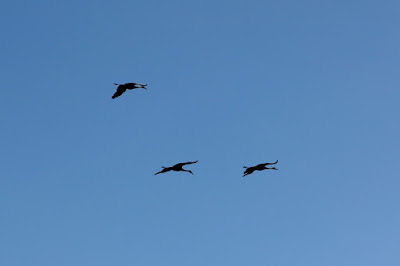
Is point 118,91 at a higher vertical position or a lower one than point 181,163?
higher

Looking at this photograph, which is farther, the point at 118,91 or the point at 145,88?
the point at 118,91

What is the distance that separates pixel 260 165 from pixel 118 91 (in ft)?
53.8

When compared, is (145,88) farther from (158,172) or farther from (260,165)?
(260,165)

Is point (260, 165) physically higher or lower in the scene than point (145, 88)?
lower

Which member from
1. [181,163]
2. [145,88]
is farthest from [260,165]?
[145,88]

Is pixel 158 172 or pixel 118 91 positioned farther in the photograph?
pixel 118 91

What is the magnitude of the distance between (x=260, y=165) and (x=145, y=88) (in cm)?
1355

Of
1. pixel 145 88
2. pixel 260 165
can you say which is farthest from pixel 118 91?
pixel 260 165

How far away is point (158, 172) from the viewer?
43.6m

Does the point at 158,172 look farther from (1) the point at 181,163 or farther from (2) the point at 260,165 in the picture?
(2) the point at 260,165

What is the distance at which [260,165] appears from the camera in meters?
46.2

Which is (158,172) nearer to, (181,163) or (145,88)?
(181,163)

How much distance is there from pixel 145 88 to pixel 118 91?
14.2 ft

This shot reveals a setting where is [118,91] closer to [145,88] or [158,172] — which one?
[145,88]
